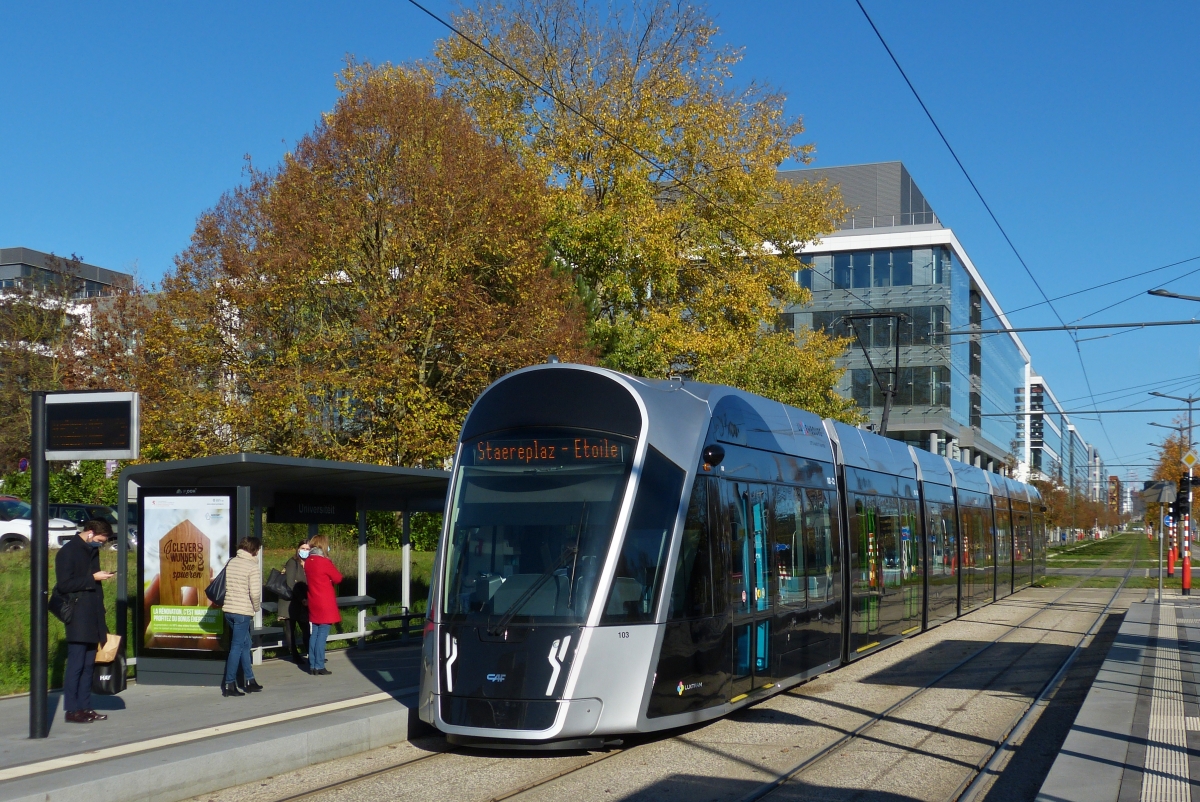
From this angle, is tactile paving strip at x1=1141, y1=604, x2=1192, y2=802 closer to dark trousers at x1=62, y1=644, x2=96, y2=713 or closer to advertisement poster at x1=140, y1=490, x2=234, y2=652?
dark trousers at x1=62, y1=644, x2=96, y2=713

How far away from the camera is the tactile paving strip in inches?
302

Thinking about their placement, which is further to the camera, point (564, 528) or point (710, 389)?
point (710, 389)

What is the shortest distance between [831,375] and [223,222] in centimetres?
1578

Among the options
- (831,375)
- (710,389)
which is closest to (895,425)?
(831,375)

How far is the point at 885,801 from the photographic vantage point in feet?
26.1

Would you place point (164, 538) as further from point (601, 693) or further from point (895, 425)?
point (895, 425)

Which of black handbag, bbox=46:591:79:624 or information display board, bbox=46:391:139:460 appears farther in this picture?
black handbag, bbox=46:591:79:624

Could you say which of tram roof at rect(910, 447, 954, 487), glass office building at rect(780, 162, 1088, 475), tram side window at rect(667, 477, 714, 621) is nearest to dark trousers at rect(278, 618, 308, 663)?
tram side window at rect(667, 477, 714, 621)

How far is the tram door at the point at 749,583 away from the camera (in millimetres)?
10727

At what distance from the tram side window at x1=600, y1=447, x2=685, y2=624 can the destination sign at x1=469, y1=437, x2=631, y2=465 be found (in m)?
0.31

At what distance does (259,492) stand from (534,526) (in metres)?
6.00

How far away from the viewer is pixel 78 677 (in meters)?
9.76

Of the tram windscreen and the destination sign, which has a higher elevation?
the destination sign

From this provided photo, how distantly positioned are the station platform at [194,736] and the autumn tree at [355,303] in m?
Result: 9.57
